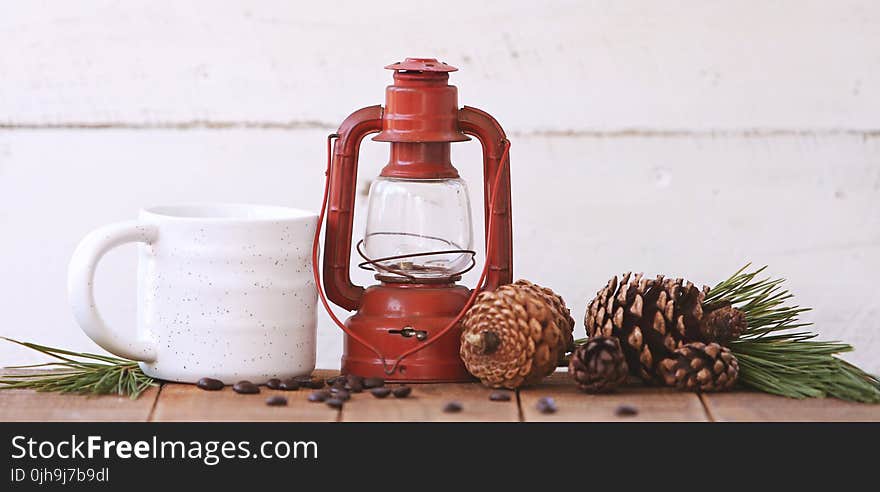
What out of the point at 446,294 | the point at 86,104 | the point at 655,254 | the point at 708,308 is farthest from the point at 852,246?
the point at 86,104

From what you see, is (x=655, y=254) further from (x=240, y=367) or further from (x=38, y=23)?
(x=38, y=23)

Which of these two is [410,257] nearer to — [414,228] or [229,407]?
[414,228]

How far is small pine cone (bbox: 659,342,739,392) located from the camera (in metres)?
0.95

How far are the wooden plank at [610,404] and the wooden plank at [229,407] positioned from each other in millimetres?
157

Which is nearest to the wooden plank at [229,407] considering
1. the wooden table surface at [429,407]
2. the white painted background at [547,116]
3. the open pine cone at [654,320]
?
the wooden table surface at [429,407]

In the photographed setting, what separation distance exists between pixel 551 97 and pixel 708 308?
21.2 inches

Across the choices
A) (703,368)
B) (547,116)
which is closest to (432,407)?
(703,368)

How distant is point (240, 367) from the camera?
3.16 ft

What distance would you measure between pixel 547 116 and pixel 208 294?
0.65 m

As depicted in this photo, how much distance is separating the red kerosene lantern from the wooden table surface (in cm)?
5

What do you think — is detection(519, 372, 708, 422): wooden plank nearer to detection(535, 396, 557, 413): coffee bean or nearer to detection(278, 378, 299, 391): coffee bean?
detection(535, 396, 557, 413): coffee bean

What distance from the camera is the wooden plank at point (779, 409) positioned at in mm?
883

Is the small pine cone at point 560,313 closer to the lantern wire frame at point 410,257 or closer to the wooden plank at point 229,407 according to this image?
the lantern wire frame at point 410,257
